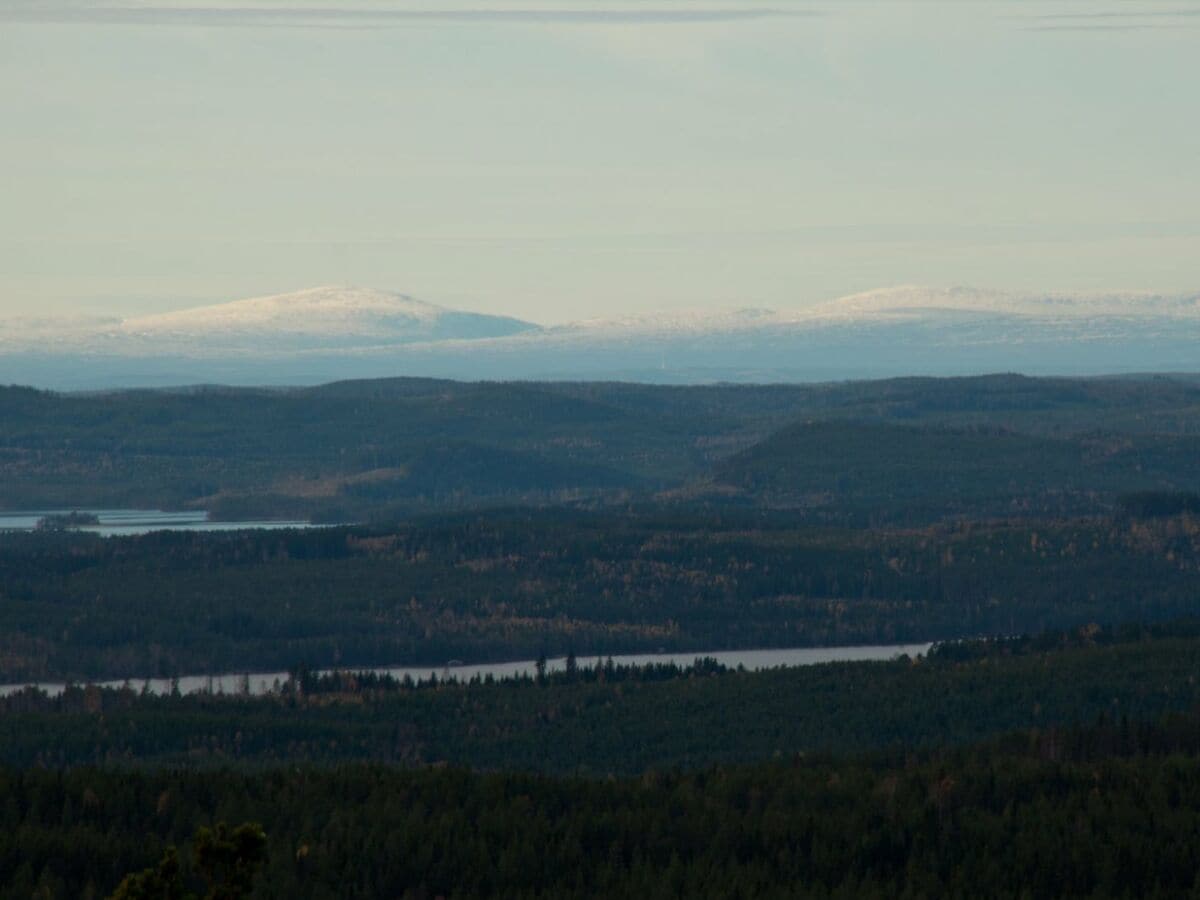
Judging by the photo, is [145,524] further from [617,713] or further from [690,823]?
[690,823]

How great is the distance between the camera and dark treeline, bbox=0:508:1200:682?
119938 mm

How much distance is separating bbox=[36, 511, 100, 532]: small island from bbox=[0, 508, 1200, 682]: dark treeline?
42.7 ft

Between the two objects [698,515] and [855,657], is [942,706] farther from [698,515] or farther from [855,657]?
[698,515]

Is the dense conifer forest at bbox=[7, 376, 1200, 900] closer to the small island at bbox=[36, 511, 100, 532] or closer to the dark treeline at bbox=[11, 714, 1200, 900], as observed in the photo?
the dark treeline at bbox=[11, 714, 1200, 900]

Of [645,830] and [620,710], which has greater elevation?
[645,830]

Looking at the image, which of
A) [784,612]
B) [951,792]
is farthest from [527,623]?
[951,792]

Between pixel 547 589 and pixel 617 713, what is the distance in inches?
1880

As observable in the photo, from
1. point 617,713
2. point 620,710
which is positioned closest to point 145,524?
point 620,710

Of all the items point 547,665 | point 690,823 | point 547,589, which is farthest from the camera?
point 547,589

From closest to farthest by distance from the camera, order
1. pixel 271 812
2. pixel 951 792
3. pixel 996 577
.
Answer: pixel 271 812 → pixel 951 792 → pixel 996 577

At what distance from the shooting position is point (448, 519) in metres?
164

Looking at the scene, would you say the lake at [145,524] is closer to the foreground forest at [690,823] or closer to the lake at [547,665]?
the lake at [547,665]

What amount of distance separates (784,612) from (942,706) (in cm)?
4616

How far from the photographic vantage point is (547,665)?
11462cm
